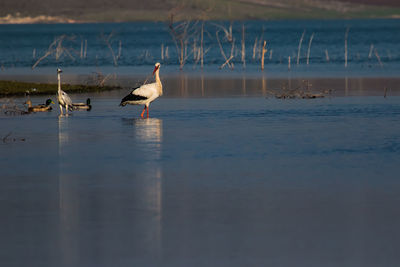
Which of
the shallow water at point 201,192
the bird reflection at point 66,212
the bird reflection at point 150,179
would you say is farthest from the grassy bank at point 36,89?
the bird reflection at point 66,212

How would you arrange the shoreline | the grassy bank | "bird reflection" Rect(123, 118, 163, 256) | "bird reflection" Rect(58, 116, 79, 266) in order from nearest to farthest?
"bird reflection" Rect(58, 116, 79, 266), "bird reflection" Rect(123, 118, 163, 256), the grassy bank, the shoreline

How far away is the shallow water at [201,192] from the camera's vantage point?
9984mm

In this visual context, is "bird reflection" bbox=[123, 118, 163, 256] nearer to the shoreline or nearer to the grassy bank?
the shoreline

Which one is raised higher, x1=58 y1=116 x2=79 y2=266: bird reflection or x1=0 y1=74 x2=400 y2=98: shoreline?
x1=0 y1=74 x2=400 y2=98: shoreline

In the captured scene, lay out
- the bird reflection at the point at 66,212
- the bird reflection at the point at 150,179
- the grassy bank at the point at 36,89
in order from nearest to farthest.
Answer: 1. the bird reflection at the point at 66,212
2. the bird reflection at the point at 150,179
3. the grassy bank at the point at 36,89

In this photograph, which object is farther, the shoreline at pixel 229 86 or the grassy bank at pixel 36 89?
the shoreline at pixel 229 86

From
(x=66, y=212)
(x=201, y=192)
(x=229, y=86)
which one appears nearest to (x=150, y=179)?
(x=201, y=192)

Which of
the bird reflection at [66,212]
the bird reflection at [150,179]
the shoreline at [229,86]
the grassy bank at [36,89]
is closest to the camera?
the bird reflection at [66,212]

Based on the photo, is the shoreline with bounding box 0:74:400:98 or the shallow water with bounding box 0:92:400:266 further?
the shoreline with bounding box 0:74:400:98

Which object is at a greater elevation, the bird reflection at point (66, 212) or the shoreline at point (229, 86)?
the shoreline at point (229, 86)

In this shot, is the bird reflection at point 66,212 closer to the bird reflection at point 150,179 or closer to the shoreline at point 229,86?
the bird reflection at point 150,179

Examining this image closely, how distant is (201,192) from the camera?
13.7 metres

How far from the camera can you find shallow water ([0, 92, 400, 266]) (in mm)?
9984

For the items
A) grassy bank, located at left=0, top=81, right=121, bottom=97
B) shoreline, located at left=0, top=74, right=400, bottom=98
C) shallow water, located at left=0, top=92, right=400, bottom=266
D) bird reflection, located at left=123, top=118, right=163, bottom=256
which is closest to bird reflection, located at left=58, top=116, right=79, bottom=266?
shallow water, located at left=0, top=92, right=400, bottom=266
